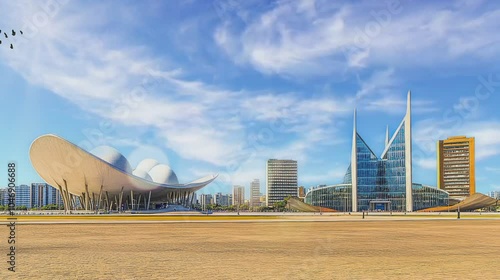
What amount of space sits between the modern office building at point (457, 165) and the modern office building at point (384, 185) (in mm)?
82612

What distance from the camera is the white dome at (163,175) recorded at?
4392 inches

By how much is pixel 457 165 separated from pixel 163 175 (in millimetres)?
129417

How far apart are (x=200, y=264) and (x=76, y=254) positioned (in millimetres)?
4723

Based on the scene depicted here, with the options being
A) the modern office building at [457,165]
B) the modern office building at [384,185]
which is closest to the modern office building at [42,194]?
the modern office building at [384,185]

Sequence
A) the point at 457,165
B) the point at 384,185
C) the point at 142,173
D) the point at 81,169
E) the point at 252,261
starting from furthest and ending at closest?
1. the point at 457,165
2. the point at 384,185
3. the point at 142,173
4. the point at 81,169
5. the point at 252,261

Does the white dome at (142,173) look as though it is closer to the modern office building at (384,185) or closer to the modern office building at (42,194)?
the modern office building at (384,185)

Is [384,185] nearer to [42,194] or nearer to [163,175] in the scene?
[163,175]

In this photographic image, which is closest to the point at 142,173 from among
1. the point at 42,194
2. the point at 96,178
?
the point at 96,178

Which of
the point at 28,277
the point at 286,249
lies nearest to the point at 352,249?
the point at 286,249

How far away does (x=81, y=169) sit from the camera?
86.8m

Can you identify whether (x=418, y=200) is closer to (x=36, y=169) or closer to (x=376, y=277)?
(x=36, y=169)

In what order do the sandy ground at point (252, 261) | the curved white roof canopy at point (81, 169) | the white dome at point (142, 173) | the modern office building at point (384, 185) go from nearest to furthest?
the sandy ground at point (252, 261) < the curved white roof canopy at point (81, 169) < the white dome at point (142, 173) < the modern office building at point (384, 185)

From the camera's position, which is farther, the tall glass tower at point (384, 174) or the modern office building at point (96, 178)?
the tall glass tower at point (384, 174)

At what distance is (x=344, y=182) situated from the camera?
121438 mm
